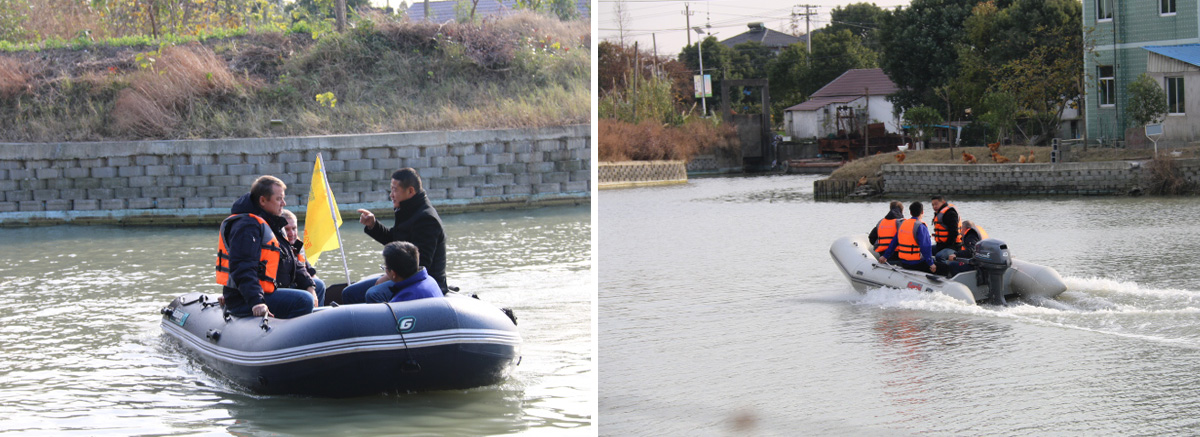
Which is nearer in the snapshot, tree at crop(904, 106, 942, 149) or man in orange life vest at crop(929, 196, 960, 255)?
man in orange life vest at crop(929, 196, 960, 255)

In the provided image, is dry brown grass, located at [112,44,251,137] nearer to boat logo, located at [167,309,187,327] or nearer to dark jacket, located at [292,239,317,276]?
boat logo, located at [167,309,187,327]

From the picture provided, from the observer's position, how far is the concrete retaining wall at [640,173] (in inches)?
1123

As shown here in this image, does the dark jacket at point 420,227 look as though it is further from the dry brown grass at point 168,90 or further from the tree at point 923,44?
the tree at point 923,44

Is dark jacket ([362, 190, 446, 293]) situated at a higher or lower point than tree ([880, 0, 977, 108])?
lower

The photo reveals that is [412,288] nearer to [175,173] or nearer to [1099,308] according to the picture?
[1099,308]

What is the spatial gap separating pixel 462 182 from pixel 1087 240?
8.20 meters

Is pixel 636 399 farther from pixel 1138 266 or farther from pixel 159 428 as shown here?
pixel 1138 266

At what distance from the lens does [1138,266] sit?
35.7 ft

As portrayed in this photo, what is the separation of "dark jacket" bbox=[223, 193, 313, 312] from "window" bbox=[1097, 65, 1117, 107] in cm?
1944

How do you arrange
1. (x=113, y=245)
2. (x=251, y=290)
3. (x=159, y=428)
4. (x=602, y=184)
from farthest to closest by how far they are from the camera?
(x=602, y=184) → (x=113, y=245) → (x=251, y=290) → (x=159, y=428)

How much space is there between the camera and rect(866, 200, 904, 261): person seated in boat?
28.3ft

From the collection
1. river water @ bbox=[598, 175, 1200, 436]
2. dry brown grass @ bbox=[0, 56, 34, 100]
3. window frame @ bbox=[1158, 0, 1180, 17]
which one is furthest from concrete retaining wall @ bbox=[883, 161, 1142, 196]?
dry brown grass @ bbox=[0, 56, 34, 100]

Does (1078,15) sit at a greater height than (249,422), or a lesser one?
greater

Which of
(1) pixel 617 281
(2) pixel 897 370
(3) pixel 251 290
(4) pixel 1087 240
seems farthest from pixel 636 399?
(4) pixel 1087 240
